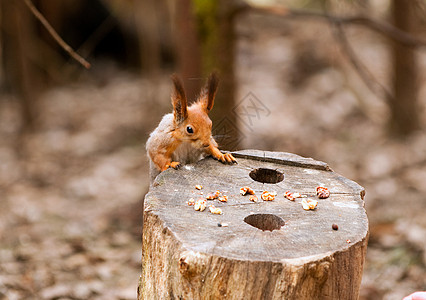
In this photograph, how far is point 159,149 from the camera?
2.41m

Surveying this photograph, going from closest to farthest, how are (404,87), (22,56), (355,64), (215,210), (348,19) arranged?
(215,210)
(355,64)
(348,19)
(404,87)
(22,56)

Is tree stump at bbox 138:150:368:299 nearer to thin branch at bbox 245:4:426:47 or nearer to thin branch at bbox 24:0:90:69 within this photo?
thin branch at bbox 24:0:90:69

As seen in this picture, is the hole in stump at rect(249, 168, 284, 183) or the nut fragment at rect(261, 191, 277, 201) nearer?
the nut fragment at rect(261, 191, 277, 201)

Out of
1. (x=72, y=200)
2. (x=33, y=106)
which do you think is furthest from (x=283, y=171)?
(x=33, y=106)

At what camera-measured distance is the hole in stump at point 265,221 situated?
197 cm

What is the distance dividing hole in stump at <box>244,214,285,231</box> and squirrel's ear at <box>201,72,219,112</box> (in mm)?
658

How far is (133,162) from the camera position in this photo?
6.34m

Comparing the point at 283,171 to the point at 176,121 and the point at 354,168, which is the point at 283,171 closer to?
the point at 176,121

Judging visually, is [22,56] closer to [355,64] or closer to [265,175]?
[355,64]

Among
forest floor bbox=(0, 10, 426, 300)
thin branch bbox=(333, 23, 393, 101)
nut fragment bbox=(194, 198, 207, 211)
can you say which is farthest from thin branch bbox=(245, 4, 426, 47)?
nut fragment bbox=(194, 198, 207, 211)

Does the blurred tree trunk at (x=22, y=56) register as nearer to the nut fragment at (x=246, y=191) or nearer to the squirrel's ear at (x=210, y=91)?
the squirrel's ear at (x=210, y=91)

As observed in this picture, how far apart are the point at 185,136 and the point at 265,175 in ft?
1.47

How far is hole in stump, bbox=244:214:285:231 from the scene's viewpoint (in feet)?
6.46

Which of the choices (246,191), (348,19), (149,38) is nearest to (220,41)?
(348,19)
